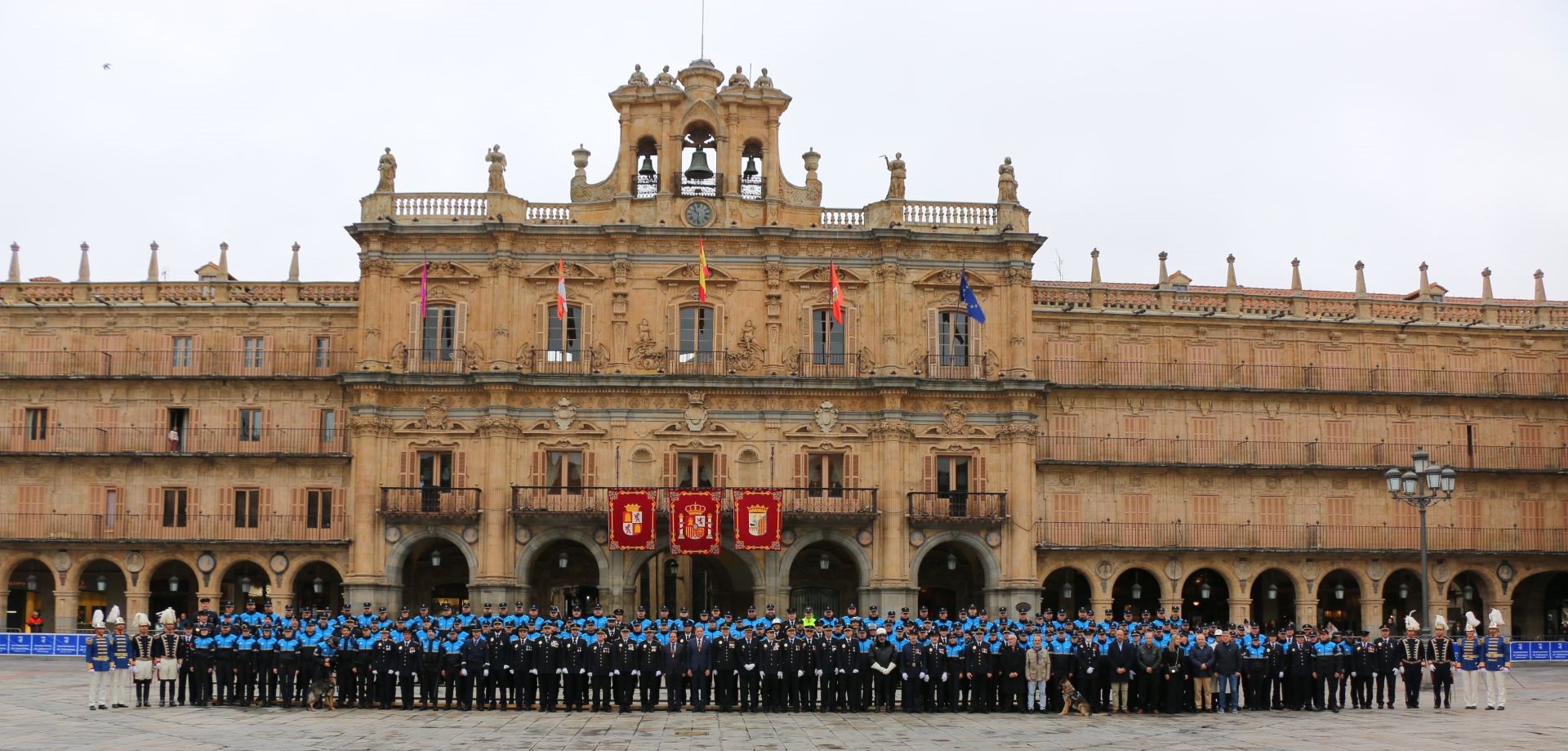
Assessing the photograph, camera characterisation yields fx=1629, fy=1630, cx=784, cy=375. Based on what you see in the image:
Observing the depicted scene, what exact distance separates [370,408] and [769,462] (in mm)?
12390

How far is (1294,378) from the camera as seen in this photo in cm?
5472

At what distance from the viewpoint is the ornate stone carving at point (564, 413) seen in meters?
50.4

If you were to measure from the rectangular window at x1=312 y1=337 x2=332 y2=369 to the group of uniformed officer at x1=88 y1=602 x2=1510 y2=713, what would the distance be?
20735mm

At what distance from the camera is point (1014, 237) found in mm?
51531

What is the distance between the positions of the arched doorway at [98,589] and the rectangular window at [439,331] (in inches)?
536

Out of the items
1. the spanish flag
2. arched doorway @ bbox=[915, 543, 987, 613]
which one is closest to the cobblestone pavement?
the spanish flag

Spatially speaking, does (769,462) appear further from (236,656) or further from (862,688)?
(236,656)

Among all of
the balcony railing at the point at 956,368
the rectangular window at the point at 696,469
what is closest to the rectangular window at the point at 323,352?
the rectangular window at the point at 696,469

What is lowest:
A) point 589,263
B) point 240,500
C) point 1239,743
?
point 1239,743

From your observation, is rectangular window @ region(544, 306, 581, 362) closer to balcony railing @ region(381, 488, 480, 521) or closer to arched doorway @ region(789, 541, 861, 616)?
balcony railing @ region(381, 488, 480, 521)

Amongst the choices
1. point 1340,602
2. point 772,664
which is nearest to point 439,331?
point 772,664

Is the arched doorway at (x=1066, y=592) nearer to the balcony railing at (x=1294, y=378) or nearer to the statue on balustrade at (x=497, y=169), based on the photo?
the balcony railing at (x=1294, y=378)

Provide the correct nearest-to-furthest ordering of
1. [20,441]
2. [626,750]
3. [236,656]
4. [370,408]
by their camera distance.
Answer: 1. [626,750]
2. [236,656]
3. [370,408]
4. [20,441]

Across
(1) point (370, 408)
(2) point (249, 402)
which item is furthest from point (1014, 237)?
(2) point (249, 402)
